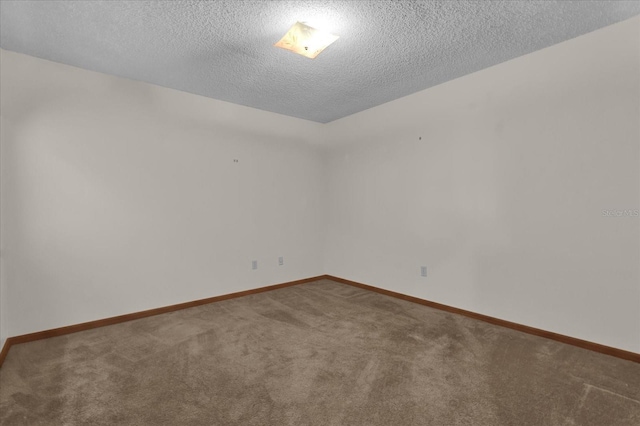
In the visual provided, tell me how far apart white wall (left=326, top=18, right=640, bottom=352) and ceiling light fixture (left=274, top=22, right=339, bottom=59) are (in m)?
1.84

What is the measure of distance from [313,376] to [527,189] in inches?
101

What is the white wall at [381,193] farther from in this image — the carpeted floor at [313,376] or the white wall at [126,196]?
the carpeted floor at [313,376]

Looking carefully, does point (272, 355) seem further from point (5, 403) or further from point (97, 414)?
point (5, 403)

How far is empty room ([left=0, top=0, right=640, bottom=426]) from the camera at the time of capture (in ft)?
6.89

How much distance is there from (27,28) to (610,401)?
15.9 ft

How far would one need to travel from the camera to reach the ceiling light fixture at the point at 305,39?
7.73ft

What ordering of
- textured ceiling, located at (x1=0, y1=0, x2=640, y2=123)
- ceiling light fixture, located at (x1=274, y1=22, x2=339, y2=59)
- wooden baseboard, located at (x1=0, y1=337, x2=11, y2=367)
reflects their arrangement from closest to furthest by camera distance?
textured ceiling, located at (x1=0, y1=0, x2=640, y2=123), ceiling light fixture, located at (x1=274, y1=22, x2=339, y2=59), wooden baseboard, located at (x1=0, y1=337, x2=11, y2=367)

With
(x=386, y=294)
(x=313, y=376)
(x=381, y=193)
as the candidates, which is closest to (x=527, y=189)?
(x=381, y=193)

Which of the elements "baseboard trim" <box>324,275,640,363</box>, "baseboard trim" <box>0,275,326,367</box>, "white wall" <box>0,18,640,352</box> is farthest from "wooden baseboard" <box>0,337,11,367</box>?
"baseboard trim" <box>324,275,640,363</box>

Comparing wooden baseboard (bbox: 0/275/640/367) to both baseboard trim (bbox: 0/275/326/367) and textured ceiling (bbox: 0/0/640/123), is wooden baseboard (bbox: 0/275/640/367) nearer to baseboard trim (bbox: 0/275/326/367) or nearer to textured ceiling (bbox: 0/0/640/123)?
baseboard trim (bbox: 0/275/326/367)

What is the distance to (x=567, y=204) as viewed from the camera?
2.74 metres

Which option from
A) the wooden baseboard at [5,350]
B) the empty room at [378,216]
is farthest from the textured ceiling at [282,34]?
the wooden baseboard at [5,350]

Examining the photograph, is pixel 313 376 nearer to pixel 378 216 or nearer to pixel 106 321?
pixel 106 321

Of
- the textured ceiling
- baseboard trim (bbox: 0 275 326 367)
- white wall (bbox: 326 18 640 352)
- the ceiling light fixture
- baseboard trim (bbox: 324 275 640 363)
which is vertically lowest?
baseboard trim (bbox: 324 275 640 363)
